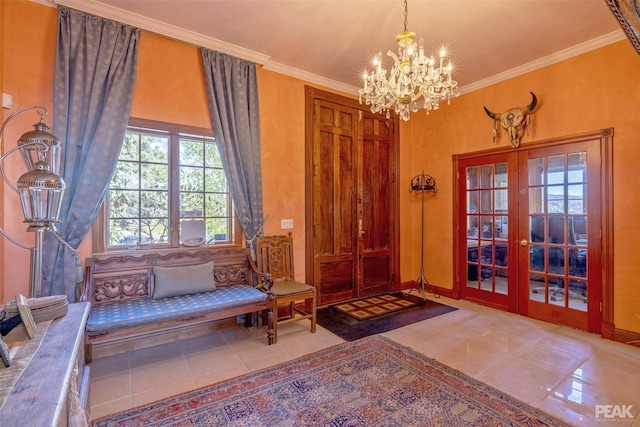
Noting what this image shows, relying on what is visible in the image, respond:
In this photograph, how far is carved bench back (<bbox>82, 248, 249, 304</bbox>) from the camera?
9.18 ft

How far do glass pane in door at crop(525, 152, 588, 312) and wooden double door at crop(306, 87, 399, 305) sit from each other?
6.26 ft

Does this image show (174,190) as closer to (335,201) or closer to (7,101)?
(7,101)

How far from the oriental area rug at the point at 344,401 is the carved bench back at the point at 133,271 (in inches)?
46.4

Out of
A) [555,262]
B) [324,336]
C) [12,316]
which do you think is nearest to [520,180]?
[555,262]

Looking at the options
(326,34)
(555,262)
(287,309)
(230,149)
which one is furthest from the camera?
(287,309)

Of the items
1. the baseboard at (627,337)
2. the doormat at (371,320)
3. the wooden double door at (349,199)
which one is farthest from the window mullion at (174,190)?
the baseboard at (627,337)

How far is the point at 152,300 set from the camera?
2.89m

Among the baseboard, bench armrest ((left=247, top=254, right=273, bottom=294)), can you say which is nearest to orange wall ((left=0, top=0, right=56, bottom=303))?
bench armrest ((left=247, top=254, right=273, bottom=294))

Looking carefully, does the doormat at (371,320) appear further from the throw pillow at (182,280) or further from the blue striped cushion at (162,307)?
the throw pillow at (182,280)

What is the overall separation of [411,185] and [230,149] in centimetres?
314

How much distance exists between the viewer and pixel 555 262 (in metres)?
3.67

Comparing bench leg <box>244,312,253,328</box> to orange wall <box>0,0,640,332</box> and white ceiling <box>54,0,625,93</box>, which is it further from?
white ceiling <box>54,0,625,93</box>

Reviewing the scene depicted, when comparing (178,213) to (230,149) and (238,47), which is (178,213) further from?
(238,47)

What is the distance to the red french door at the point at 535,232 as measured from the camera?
11.2ft
